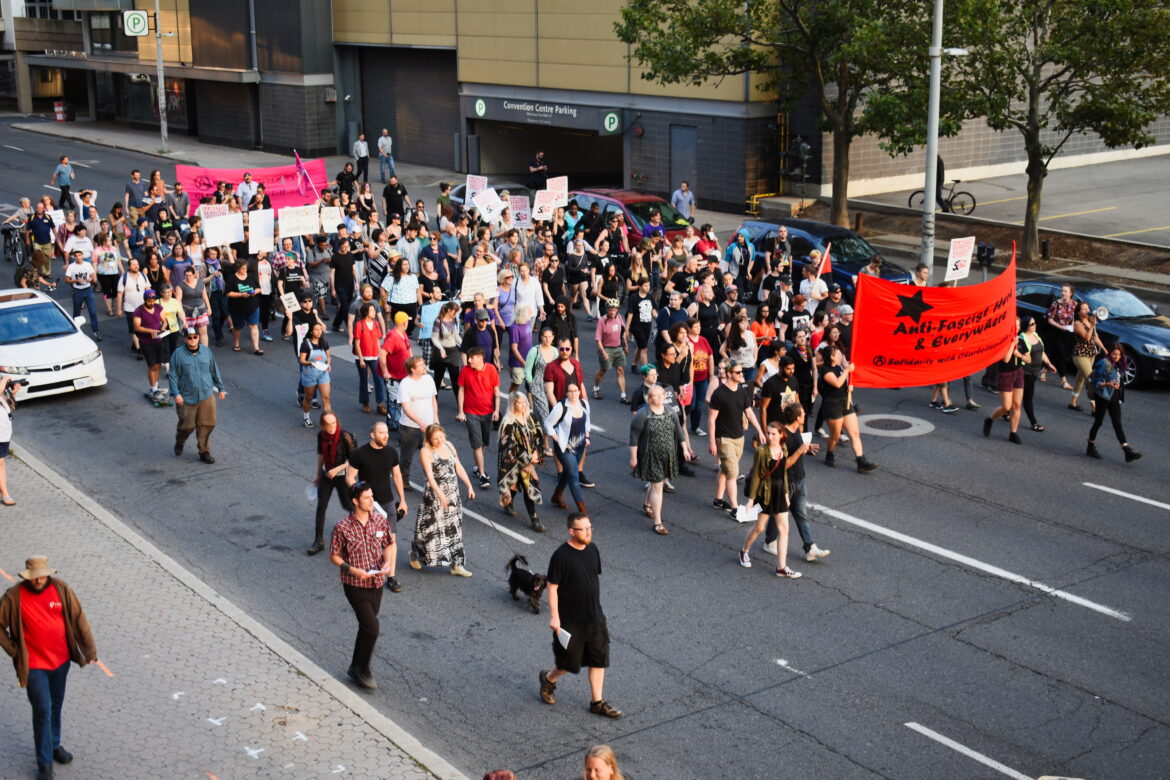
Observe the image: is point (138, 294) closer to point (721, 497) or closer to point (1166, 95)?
point (721, 497)

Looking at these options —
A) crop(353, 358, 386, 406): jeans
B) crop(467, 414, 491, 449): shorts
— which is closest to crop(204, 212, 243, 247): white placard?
crop(353, 358, 386, 406): jeans

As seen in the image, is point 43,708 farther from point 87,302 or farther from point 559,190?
point 559,190

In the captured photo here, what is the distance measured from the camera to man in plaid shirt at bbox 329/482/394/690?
35.2 feet

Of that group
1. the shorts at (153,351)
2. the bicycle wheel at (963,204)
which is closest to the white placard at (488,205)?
the shorts at (153,351)

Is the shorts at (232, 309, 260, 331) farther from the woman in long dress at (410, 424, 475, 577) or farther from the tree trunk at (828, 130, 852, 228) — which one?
the tree trunk at (828, 130, 852, 228)

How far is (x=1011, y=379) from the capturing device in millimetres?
17422

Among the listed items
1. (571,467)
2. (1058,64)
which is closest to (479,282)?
(571,467)

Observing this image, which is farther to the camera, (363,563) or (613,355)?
(613,355)

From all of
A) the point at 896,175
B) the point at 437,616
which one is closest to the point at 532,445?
the point at 437,616

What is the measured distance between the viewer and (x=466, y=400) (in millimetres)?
15648

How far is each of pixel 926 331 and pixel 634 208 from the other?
14.1 m

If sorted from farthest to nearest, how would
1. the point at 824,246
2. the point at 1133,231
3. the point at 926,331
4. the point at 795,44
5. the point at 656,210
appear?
the point at 1133,231
the point at 795,44
the point at 656,210
the point at 824,246
the point at 926,331

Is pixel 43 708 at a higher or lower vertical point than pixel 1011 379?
lower

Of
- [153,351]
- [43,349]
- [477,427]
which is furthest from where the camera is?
[43,349]
